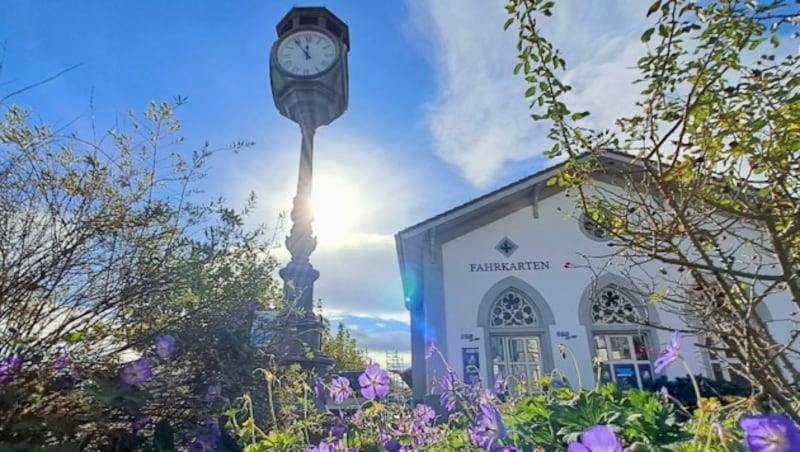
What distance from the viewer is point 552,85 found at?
1.60 m

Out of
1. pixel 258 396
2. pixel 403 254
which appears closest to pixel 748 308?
pixel 258 396

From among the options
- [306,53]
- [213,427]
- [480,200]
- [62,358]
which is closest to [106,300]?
[62,358]

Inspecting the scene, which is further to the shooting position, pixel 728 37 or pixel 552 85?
pixel 552 85

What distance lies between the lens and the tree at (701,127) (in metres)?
1.38

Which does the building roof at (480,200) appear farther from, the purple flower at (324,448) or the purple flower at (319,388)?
the purple flower at (324,448)

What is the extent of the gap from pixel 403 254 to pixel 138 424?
8.73 metres

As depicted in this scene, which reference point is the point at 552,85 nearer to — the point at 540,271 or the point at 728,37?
the point at 728,37

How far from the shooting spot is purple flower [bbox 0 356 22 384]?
1.36 meters

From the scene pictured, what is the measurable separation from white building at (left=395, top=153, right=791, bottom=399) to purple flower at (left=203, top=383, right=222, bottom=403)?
6.88 m

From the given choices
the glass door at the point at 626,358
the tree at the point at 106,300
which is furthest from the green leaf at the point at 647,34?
the glass door at the point at 626,358

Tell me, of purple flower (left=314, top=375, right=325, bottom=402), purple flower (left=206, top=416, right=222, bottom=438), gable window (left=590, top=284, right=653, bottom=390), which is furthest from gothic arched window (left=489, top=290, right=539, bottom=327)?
purple flower (left=206, top=416, right=222, bottom=438)

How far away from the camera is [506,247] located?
9.50 meters

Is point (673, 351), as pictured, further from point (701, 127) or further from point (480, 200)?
point (480, 200)

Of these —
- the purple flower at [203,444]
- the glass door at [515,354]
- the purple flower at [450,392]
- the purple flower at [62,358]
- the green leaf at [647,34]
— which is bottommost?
the purple flower at [203,444]
